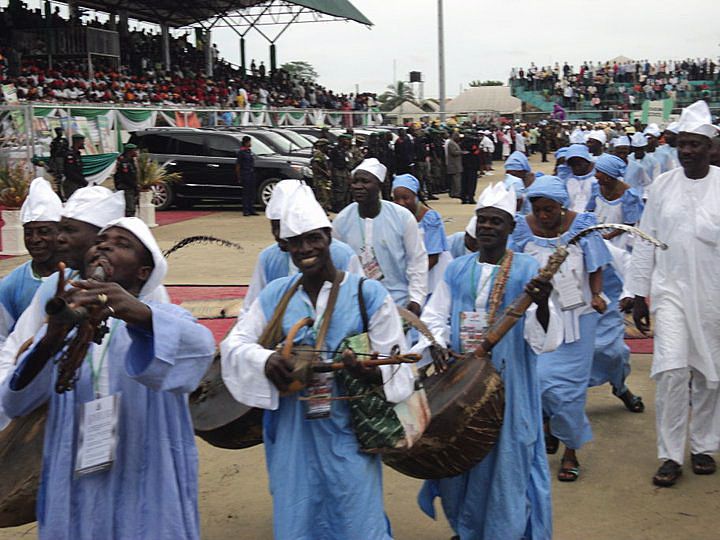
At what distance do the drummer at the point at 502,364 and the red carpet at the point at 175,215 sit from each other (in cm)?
1557

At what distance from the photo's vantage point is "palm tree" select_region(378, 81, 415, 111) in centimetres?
7781

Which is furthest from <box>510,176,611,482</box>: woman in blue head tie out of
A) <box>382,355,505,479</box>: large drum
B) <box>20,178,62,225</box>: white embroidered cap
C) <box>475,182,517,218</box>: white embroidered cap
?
<box>20,178,62,225</box>: white embroidered cap

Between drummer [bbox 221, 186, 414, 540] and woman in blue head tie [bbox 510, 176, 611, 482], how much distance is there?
2.15 m

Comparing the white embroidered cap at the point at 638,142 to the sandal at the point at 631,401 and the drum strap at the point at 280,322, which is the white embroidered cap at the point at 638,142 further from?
the drum strap at the point at 280,322

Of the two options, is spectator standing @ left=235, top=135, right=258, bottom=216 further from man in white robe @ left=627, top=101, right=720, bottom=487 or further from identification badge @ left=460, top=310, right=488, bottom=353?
identification badge @ left=460, top=310, right=488, bottom=353

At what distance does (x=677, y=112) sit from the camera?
41438 mm

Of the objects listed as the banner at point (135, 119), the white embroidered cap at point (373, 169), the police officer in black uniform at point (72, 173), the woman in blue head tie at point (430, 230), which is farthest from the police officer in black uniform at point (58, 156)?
the white embroidered cap at point (373, 169)

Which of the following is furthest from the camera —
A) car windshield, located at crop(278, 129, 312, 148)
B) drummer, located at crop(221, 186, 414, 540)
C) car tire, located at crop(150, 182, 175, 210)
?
car windshield, located at crop(278, 129, 312, 148)

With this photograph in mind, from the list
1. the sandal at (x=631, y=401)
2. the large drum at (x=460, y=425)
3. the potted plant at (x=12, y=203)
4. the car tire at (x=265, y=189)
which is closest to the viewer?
the large drum at (x=460, y=425)

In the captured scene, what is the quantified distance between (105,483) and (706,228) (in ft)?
12.6

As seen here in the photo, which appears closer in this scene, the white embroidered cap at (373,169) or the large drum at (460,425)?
the large drum at (460,425)

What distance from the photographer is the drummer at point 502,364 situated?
4.45 m

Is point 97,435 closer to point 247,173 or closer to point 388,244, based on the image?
point 388,244

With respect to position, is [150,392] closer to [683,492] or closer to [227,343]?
[227,343]
